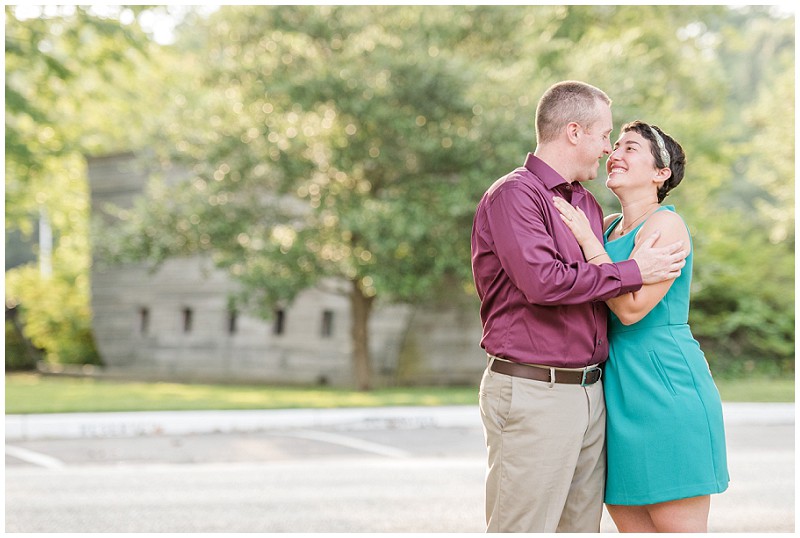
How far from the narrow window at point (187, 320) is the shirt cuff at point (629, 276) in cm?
2153

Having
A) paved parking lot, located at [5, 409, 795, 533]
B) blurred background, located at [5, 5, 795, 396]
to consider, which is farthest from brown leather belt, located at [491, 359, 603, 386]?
blurred background, located at [5, 5, 795, 396]

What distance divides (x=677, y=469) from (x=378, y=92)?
1301 cm

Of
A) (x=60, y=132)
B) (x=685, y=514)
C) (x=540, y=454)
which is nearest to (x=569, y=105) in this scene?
(x=540, y=454)

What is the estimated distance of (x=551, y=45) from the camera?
1962 centimetres

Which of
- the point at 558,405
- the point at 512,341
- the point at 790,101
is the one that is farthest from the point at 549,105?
the point at 790,101

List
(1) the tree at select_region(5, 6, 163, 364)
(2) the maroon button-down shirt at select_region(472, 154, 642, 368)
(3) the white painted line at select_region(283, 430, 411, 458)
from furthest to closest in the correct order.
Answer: (1) the tree at select_region(5, 6, 163, 364) → (3) the white painted line at select_region(283, 430, 411, 458) → (2) the maroon button-down shirt at select_region(472, 154, 642, 368)

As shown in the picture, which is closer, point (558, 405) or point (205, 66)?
point (558, 405)

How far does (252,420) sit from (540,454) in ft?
31.9

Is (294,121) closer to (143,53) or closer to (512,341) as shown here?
(143,53)

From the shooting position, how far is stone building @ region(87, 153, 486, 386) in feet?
66.3

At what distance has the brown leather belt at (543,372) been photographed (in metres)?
3.24

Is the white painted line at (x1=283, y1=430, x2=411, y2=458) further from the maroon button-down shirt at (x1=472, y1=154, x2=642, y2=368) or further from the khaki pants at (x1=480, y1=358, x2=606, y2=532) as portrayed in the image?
the maroon button-down shirt at (x1=472, y1=154, x2=642, y2=368)

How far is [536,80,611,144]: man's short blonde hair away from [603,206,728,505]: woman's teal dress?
634 millimetres

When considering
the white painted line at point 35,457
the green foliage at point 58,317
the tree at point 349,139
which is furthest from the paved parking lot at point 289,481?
the green foliage at point 58,317
